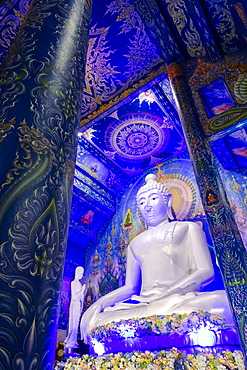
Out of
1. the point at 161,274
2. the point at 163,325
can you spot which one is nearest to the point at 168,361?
the point at 163,325

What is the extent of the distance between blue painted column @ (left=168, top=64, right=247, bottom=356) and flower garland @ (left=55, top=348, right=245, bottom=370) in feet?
0.94

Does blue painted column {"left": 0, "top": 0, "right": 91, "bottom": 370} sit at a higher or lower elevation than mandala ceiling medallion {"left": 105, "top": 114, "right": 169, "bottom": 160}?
lower

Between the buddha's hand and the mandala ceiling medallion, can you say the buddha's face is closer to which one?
the buddha's hand

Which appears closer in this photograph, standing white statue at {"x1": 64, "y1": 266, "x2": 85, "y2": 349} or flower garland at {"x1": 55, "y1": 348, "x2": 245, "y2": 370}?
flower garland at {"x1": 55, "y1": 348, "x2": 245, "y2": 370}

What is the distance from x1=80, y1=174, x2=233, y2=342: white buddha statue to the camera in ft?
9.75

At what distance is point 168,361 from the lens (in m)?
2.58

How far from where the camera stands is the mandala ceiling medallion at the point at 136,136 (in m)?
6.49

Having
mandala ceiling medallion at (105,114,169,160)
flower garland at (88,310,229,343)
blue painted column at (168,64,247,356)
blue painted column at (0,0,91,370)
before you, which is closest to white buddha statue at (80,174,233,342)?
flower garland at (88,310,229,343)

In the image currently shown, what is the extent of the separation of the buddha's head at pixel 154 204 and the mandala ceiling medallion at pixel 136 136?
201cm

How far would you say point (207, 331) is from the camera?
266 centimetres

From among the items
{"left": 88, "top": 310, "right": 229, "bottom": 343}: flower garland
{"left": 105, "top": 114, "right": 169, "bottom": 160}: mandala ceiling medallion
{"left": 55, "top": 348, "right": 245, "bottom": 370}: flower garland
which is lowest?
{"left": 55, "top": 348, "right": 245, "bottom": 370}: flower garland

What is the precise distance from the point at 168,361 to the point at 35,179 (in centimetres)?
245

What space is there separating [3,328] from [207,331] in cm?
250

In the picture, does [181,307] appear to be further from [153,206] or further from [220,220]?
[153,206]
